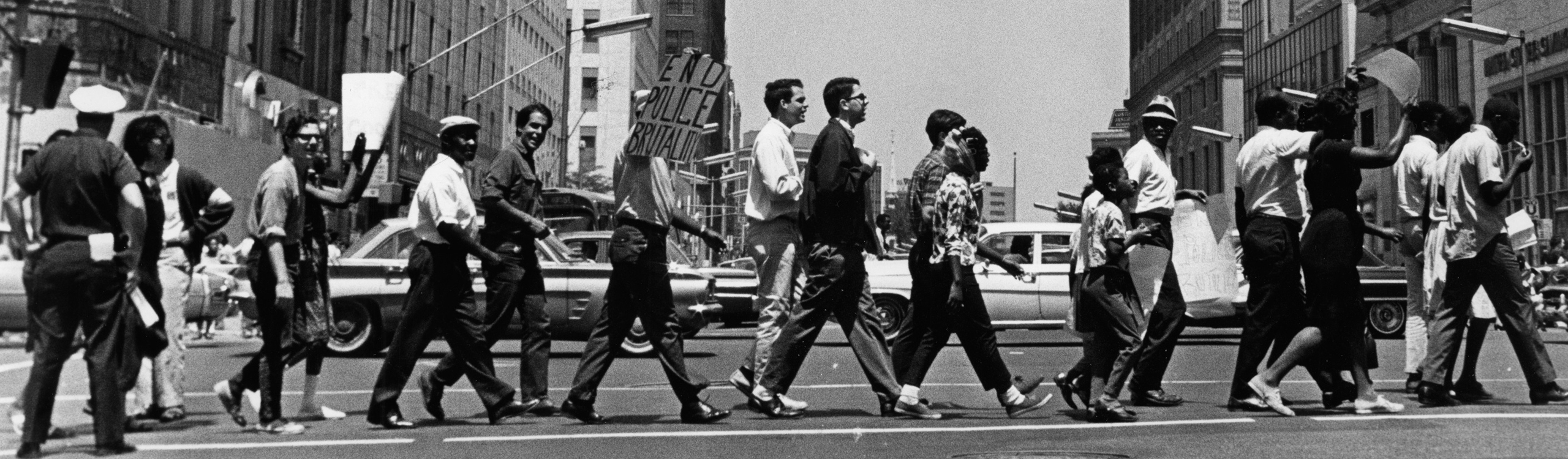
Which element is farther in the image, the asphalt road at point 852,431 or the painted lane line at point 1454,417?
the painted lane line at point 1454,417

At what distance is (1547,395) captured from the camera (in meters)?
8.59

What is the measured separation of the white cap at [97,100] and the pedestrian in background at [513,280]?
2.93 meters

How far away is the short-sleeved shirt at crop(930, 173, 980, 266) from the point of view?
831 cm

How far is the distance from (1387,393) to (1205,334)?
10.3 meters

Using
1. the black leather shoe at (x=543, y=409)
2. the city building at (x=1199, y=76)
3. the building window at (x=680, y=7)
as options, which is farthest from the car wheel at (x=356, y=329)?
the building window at (x=680, y=7)

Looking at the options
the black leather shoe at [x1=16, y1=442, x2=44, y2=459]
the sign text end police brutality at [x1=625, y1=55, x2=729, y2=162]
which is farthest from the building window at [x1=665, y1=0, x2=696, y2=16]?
the black leather shoe at [x1=16, y1=442, x2=44, y2=459]

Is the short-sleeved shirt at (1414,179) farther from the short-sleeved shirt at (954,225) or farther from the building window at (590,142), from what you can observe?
the building window at (590,142)

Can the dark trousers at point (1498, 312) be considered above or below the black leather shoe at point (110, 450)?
above

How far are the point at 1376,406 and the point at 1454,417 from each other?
14.6 inches

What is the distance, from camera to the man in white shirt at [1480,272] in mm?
8641

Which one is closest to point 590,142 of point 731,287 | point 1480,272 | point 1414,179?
point 731,287

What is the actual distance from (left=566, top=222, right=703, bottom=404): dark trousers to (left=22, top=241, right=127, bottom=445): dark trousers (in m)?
2.63

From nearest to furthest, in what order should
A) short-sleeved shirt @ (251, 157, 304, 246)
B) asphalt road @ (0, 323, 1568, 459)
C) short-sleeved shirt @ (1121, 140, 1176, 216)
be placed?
asphalt road @ (0, 323, 1568, 459), short-sleeved shirt @ (251, 157, 304, 246), short-sleeved shirt @ (1121, 140, 1176, 216)

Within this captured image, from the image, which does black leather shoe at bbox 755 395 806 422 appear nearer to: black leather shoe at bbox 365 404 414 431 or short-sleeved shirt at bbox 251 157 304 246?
black leather shoe at bbox 365 404 414 431
